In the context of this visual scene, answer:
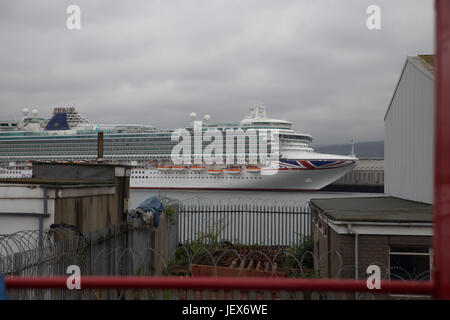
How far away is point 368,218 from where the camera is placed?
7.20 m

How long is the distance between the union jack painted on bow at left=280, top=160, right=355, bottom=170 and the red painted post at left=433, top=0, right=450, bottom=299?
5648 centimetres

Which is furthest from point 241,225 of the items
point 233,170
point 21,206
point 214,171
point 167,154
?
point 167,154

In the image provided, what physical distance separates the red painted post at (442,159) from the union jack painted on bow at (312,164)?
185 feet

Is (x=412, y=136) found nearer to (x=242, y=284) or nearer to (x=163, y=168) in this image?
(x=242, y=284)

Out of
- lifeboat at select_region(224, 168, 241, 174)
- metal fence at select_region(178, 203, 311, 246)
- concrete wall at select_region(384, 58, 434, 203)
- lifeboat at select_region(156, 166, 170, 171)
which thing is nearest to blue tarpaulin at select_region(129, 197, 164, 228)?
metal fence at select_region(178, 203, 311, 246)

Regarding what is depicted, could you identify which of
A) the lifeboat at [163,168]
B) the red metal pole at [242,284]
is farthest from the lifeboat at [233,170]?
the red metal pole at [242,284]

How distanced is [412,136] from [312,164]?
153 ft

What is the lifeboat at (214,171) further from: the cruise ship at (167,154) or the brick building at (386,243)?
the brick building at (386,243)

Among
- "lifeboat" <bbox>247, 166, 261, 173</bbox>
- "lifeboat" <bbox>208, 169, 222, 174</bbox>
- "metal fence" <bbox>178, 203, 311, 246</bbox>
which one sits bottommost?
"metal fence" <bbox>178, 203, 311, 246</bbox>

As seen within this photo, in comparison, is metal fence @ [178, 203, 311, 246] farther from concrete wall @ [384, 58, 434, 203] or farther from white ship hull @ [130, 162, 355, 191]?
white ship hull @ [130, 162, 355, 191]

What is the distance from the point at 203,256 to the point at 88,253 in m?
5.18

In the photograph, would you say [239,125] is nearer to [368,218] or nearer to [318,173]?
[318,173]

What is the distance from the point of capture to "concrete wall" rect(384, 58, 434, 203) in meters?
10.5

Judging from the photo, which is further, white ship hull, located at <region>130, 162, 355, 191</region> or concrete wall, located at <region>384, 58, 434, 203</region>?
white ship hull, located at <region>130, 162, 355, 191</region>
